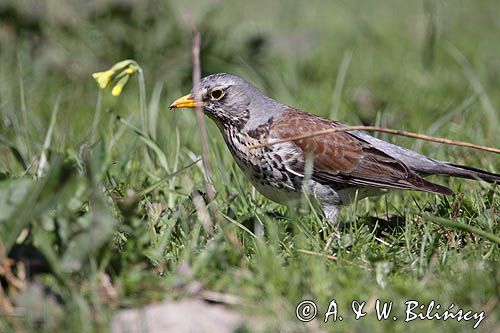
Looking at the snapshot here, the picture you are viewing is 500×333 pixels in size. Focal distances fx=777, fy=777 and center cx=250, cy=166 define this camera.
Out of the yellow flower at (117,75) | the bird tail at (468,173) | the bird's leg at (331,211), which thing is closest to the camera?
the yellow flower at (117,75)

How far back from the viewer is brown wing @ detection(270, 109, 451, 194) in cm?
482

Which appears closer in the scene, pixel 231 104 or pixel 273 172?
pixel 273 172

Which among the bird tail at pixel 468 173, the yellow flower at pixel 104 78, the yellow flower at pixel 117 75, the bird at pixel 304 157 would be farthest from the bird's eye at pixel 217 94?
the bird tail at pixel 468 173

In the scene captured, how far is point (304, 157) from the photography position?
191 inches

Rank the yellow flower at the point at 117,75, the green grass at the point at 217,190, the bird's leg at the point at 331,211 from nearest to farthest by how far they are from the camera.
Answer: the green grass at the point at 217,190 → the yellow flower at the point at 117,75 → the bird's leg at the point at 331,211

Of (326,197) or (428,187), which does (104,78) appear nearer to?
(326,197)

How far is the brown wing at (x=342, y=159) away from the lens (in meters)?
4.82

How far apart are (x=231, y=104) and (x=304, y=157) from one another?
658 mm

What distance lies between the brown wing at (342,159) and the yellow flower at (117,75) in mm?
981

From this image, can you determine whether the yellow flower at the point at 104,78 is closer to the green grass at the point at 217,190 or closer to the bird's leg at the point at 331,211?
the green grass at the point at 217,190

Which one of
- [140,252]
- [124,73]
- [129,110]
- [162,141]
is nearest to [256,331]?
[140,252]

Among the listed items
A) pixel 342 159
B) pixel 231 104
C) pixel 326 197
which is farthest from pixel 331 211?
pixel 231 104

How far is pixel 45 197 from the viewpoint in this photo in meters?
3.38

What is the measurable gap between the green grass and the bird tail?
0.40ft
